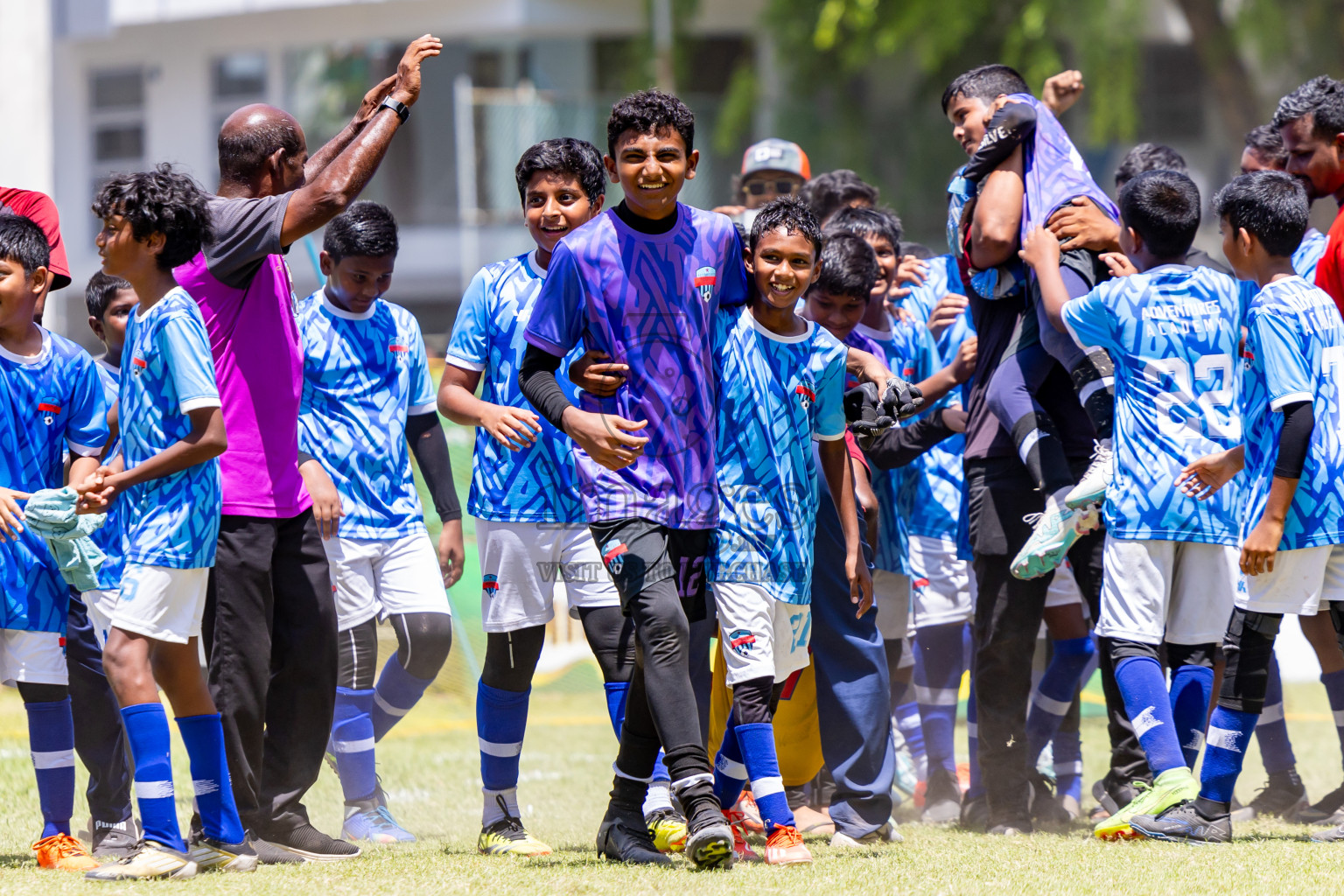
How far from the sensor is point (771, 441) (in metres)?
4.83

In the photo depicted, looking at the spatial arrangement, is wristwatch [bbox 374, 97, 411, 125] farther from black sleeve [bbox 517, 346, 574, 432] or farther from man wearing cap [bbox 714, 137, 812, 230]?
man wearing cap [bbox 714, 137, 812, 230]

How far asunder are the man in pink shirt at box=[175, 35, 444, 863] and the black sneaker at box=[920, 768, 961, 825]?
8.24ft

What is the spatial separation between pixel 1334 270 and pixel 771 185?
8.80 feet

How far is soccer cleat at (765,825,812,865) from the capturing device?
4.39 meters

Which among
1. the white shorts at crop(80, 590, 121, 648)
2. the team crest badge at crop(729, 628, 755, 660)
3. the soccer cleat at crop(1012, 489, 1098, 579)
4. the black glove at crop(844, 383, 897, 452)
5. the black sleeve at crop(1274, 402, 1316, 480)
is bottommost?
the team crest badge at crop(729, 628, 755, 660)

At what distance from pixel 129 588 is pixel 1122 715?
3.48m

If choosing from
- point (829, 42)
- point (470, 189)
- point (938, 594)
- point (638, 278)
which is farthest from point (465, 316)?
point (829, 42)

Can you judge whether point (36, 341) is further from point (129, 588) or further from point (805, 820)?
point (805, 820)

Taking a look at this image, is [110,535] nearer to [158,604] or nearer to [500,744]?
[158,604]

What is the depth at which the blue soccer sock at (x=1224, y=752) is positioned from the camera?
4871 millimetres

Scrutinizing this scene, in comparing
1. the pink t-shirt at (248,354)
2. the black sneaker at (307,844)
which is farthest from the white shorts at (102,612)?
the black sneaker at (307,844)

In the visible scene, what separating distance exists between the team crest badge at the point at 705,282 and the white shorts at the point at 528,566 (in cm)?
101

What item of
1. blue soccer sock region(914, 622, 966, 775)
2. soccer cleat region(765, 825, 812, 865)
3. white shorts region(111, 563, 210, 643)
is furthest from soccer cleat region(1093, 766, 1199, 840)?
white shorts region(111, 563, 210, 643)

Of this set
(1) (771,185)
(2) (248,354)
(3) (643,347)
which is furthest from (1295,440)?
(2) (248,354)
